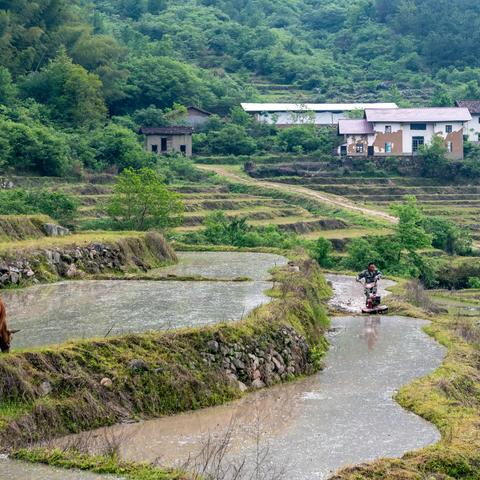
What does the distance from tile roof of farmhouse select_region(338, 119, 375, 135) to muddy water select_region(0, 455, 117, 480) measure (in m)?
45.7

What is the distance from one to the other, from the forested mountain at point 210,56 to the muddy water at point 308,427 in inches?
969

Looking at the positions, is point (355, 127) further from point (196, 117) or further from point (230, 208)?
point (230, 208)

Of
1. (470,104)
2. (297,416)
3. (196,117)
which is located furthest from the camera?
(470,104)

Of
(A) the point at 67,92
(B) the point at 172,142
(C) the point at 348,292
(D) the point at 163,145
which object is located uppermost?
(A) the point at 67,92

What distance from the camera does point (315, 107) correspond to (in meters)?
62.3

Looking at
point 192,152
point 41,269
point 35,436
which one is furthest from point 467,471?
point 192,152

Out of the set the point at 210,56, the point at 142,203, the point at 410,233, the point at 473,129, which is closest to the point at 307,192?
the point at 410,233

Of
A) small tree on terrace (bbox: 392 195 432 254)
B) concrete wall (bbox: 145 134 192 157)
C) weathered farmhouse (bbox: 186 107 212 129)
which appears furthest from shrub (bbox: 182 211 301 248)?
weathered farmhouse (bbox: 186 107 212 129)

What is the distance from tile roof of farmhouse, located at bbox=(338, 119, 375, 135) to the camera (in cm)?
5406

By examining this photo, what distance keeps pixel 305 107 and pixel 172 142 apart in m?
12.6

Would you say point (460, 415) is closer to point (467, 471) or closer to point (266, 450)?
point (467, 471)

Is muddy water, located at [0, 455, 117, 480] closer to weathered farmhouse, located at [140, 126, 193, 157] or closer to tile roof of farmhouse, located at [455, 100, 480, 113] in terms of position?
weathered farmhouse, located at [140, 126, 193, 157]

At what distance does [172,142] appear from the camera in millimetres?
51844

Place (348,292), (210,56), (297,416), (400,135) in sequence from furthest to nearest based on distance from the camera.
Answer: (210,56), (400,135), (348,292), (297,416)
